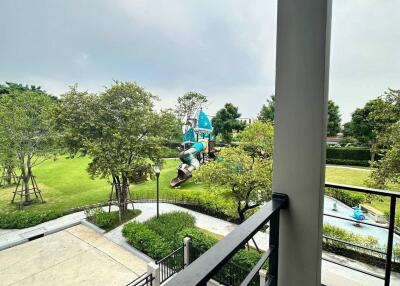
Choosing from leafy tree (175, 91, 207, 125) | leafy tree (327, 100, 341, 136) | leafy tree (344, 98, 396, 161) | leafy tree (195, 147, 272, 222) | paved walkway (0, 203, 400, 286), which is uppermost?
leafy tree (175, 91, 207, 125)

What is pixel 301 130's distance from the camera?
551mm

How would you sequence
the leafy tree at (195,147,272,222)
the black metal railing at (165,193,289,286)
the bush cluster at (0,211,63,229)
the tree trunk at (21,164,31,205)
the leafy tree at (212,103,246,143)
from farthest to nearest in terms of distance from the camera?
1. the leafy tree at (212,103,246,143)
2. the tree trunk at (21,164,31,205)
3. the bush cluster at (0,211,63,229)
4. the leafy tree at (195,147,272,222)
5. the black metal railing at (165,193,289,286)

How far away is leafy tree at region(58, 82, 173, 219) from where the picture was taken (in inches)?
195

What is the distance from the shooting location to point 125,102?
5293 mm

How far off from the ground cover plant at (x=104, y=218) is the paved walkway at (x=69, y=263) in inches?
17.8

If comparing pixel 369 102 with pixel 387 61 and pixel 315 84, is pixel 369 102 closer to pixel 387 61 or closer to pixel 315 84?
pixel 387 61

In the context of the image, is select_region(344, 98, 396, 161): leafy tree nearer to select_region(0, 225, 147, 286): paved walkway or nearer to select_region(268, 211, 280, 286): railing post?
select_region(268, 211, 280, 286): railing post

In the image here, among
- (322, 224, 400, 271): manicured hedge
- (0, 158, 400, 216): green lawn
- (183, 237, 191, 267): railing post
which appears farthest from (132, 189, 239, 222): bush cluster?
(322, 224, 400, 271): manicured hedge

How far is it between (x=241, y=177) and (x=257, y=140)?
3.19ft

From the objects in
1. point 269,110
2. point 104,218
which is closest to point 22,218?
point 104,218

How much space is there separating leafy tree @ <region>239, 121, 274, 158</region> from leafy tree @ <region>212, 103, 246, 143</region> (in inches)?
96.0

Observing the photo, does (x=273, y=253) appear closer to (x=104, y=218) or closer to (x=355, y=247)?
(x=355, y=247)

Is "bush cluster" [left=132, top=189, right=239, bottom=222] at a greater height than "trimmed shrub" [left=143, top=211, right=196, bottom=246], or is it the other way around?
"bush cluster" [left=132, top=189, right=239, bottom=222]

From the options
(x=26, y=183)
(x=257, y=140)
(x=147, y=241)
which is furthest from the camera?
(x=26, y=183)
